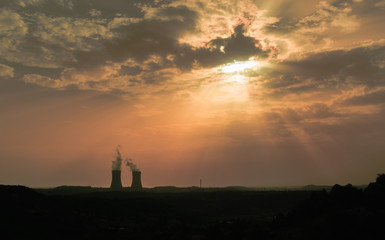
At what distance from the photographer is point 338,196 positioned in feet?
119

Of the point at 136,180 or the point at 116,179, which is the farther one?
the point at 136,180

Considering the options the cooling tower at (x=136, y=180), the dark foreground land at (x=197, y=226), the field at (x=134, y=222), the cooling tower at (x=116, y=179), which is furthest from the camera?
the cooling tower at (x=136, y=180)

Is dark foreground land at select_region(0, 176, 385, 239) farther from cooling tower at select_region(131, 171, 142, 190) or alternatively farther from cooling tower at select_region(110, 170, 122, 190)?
cooling tower at select_region(131, 171, 142, 190)

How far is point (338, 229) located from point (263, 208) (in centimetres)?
4216

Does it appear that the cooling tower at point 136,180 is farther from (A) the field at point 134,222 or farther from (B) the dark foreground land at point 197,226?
(B) the dark foreground land at point 197,226

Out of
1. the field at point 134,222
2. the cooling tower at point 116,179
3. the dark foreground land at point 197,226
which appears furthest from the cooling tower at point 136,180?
the dark foreground land at point 197,226

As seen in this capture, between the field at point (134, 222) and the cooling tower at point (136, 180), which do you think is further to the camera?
the cooling tower at point (136, 180)

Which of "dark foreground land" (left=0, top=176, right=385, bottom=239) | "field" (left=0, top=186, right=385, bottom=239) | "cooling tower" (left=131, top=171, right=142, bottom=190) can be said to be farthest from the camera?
"cooling tower" (left=131, top=171, right=142, bottom=190)

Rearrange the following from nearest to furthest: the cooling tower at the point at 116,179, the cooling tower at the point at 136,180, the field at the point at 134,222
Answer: the field at the point at 134,222 < the cooling tower at the point at 116,179 < the cooling tower at the point at 136,180

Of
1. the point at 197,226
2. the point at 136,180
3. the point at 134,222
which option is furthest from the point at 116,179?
the point at 197,226

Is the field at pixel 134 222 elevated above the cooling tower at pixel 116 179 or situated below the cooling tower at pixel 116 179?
below

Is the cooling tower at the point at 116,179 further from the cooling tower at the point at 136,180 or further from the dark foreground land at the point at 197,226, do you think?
the dark foreground land at the point at 197,226

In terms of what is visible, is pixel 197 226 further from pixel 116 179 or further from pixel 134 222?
pixel 116 179

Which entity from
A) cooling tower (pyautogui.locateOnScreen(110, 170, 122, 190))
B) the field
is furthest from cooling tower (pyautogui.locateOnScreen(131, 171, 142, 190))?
the field
